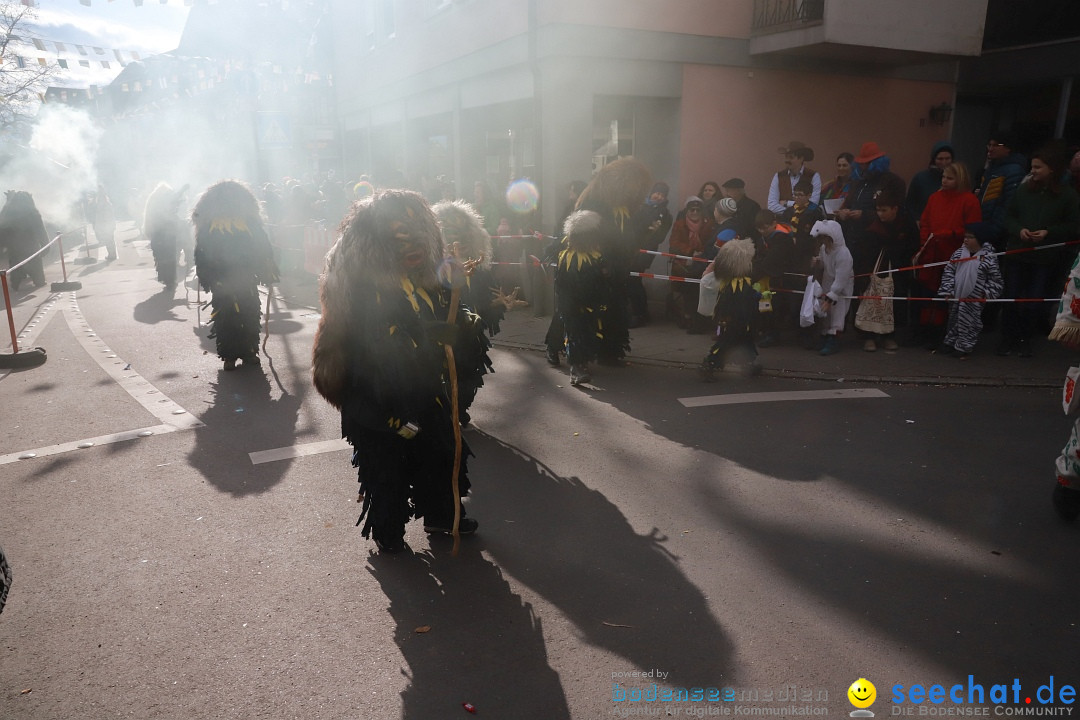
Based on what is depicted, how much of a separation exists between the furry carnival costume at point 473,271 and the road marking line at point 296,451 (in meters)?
0.96

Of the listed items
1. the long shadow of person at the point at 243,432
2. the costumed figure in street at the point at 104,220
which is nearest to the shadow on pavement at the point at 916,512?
the long shadow of person at the point at 243,432

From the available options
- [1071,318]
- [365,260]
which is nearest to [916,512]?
[1071,318]

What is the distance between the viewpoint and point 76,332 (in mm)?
10344

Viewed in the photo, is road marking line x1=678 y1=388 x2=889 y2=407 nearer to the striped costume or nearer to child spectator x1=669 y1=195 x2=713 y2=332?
the striped costume

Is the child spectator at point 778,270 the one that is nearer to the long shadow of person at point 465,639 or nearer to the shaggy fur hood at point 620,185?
the shaggy fur hood at point 620,185

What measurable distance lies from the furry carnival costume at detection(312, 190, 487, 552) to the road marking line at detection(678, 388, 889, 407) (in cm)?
304

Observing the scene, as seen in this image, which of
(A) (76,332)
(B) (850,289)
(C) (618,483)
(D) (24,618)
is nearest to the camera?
(D) (24,618)

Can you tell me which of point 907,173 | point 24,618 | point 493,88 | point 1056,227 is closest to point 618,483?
point 24,618

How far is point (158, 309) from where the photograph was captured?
475 inches

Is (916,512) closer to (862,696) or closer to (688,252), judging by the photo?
(862,696)

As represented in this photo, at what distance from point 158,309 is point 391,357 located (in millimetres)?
9854

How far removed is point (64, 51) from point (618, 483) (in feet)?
68.1

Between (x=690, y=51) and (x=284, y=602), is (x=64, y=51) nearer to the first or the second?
(x=690, y=51)

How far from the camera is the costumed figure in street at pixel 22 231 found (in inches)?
601
